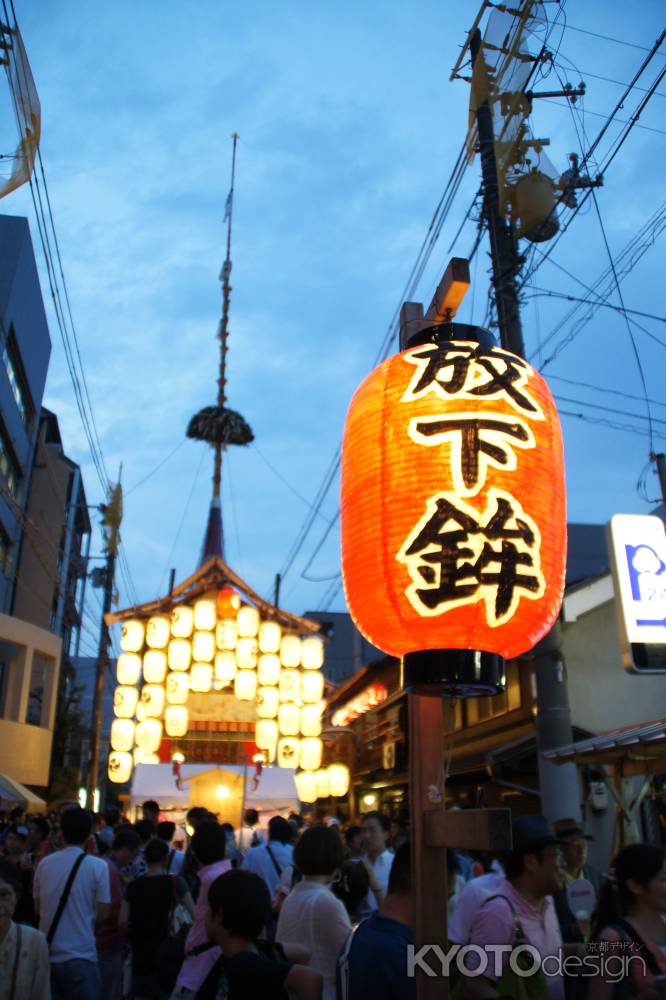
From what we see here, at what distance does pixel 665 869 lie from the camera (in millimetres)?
3346

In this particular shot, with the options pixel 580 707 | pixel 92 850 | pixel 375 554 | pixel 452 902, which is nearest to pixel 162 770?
pixel 580 707

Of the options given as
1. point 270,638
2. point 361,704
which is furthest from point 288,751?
point 361,704

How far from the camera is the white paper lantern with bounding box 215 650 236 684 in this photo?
64.3 ft

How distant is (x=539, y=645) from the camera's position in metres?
9.79

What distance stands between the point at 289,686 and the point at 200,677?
2267 mm

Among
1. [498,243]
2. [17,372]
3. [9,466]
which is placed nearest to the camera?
[498,243]

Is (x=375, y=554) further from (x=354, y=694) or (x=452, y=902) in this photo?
(x=354, y=694)

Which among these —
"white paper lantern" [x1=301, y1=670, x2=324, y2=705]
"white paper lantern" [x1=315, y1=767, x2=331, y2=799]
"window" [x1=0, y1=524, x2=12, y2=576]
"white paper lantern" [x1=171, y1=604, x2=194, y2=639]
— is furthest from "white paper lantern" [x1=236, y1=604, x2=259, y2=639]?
"window" [x1=0, y1=524, x2=12, y2=576]

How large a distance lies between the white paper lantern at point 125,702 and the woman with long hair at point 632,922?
1723 centimetres

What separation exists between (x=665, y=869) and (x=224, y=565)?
18.0m

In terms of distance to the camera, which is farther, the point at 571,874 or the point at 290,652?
the point at 290,652

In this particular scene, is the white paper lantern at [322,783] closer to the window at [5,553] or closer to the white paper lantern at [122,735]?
the white paper lantern at [122,735]

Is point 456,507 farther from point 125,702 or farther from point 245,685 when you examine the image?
point 125,702

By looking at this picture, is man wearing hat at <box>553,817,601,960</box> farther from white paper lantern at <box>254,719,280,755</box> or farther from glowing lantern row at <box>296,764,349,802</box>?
glowing lantern row at <box>296,764,349,802</box>
